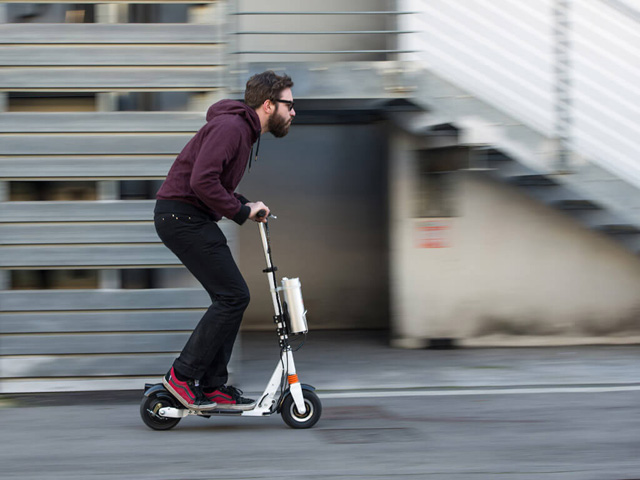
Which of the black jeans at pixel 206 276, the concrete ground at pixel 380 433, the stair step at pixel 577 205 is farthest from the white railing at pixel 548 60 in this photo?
the black jeans at pixel 206 276

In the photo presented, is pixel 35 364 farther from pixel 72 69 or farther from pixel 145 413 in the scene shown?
pixel 72 69

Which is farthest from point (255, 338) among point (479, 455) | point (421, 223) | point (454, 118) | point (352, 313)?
point (479, 455)

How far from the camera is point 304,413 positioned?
4531 mm

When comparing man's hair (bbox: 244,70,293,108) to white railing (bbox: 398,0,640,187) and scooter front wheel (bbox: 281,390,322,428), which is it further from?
white railing (bbox: 398,0,640,187)

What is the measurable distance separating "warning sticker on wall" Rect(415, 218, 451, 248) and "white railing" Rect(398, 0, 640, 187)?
124 cm

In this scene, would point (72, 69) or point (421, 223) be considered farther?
point (421, 223)

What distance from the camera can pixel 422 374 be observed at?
21.0 feet

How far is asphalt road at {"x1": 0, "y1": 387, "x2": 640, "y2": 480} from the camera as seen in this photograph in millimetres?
3844

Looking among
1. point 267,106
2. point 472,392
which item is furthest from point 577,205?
point 267,106

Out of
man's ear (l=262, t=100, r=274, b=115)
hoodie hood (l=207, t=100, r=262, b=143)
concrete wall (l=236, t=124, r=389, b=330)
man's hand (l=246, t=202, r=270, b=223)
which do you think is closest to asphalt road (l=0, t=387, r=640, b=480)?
man's hand (l=246, t=202, r=270, b=223)

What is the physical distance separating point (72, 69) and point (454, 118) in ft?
10.4

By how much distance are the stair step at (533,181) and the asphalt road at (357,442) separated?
2.35m

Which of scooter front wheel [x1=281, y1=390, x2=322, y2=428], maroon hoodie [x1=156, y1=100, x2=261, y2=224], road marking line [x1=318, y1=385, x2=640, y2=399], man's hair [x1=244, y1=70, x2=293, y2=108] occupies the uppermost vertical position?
man's hair [x1=244, y1=70, x2=293, y2=108]

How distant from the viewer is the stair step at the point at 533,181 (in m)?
7.12
